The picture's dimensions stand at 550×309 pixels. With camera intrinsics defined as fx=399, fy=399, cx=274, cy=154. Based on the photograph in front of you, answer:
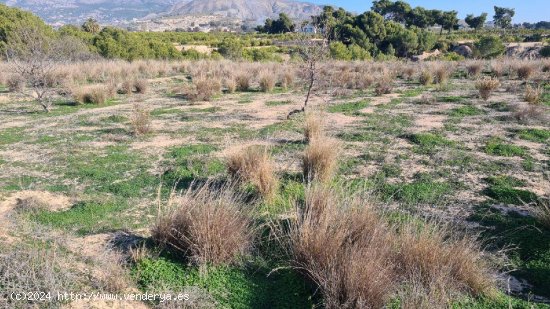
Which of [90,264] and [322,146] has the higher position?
[322,146]

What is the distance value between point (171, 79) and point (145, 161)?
43.5 feet

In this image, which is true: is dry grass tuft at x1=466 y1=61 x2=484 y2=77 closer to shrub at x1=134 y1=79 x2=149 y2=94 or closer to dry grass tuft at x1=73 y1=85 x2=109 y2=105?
shrub at x1=134 y1=79 x2=149 y2=94

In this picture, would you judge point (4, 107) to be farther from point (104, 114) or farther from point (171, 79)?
point (171, 79)

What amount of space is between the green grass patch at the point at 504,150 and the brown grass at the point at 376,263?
13.9 feet

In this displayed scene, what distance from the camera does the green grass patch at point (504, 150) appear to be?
708cm

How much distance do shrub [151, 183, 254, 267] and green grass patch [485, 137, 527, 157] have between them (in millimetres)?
5296

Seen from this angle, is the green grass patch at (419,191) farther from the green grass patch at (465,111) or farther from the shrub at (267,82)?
the shrub at (267,82)

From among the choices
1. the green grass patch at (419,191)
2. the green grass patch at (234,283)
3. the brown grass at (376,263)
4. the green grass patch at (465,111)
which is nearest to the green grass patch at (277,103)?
the green grass patch at (465,111)

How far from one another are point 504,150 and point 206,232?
603 cm

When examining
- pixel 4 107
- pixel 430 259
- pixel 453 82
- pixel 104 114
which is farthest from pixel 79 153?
pixel 453 82

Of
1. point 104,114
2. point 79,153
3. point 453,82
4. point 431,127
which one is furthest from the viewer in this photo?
point 453,82

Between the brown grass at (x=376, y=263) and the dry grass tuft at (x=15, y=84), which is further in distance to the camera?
the dry grass tuft at (x=15, y=84)

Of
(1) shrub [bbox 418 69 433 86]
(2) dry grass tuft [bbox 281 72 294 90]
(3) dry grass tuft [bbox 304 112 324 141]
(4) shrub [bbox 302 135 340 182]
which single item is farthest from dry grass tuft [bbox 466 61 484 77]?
(4) shrub [bbox 302 135 340 182]

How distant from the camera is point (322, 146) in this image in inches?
233
